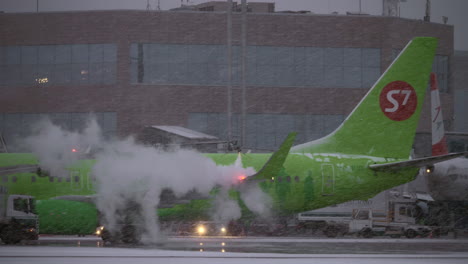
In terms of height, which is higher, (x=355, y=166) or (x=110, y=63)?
(x=110, y=63)

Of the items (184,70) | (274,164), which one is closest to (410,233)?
(274,164)

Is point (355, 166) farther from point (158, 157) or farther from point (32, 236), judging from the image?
point (32, 236)

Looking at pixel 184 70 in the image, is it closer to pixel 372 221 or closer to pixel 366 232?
pixel 372 221

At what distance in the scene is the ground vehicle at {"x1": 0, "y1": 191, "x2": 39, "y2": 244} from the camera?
3089 centimetres

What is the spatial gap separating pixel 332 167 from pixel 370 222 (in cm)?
1153

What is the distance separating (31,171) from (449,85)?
47.3 metres

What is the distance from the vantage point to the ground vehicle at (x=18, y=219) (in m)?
30.9

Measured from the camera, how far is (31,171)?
102ft

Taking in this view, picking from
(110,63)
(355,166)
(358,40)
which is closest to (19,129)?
(110,63)

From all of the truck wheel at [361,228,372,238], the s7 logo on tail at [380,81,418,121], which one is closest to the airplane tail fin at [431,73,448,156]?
the truck wheel at [361,228,372,238]

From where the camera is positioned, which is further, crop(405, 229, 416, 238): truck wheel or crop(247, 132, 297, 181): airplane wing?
crop(405, 229, 416, 238): truck wheel

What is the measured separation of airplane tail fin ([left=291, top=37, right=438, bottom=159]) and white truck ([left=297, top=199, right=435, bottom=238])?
992 cm

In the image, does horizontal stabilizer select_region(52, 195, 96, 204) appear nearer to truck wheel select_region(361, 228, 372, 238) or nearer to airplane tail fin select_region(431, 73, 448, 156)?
truck wheel select_region(361, 228, 372, 238)

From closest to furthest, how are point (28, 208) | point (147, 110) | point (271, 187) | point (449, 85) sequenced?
Result: point (28, 208)
point (271, 187)
point (147, 110)
point (449, 85)
